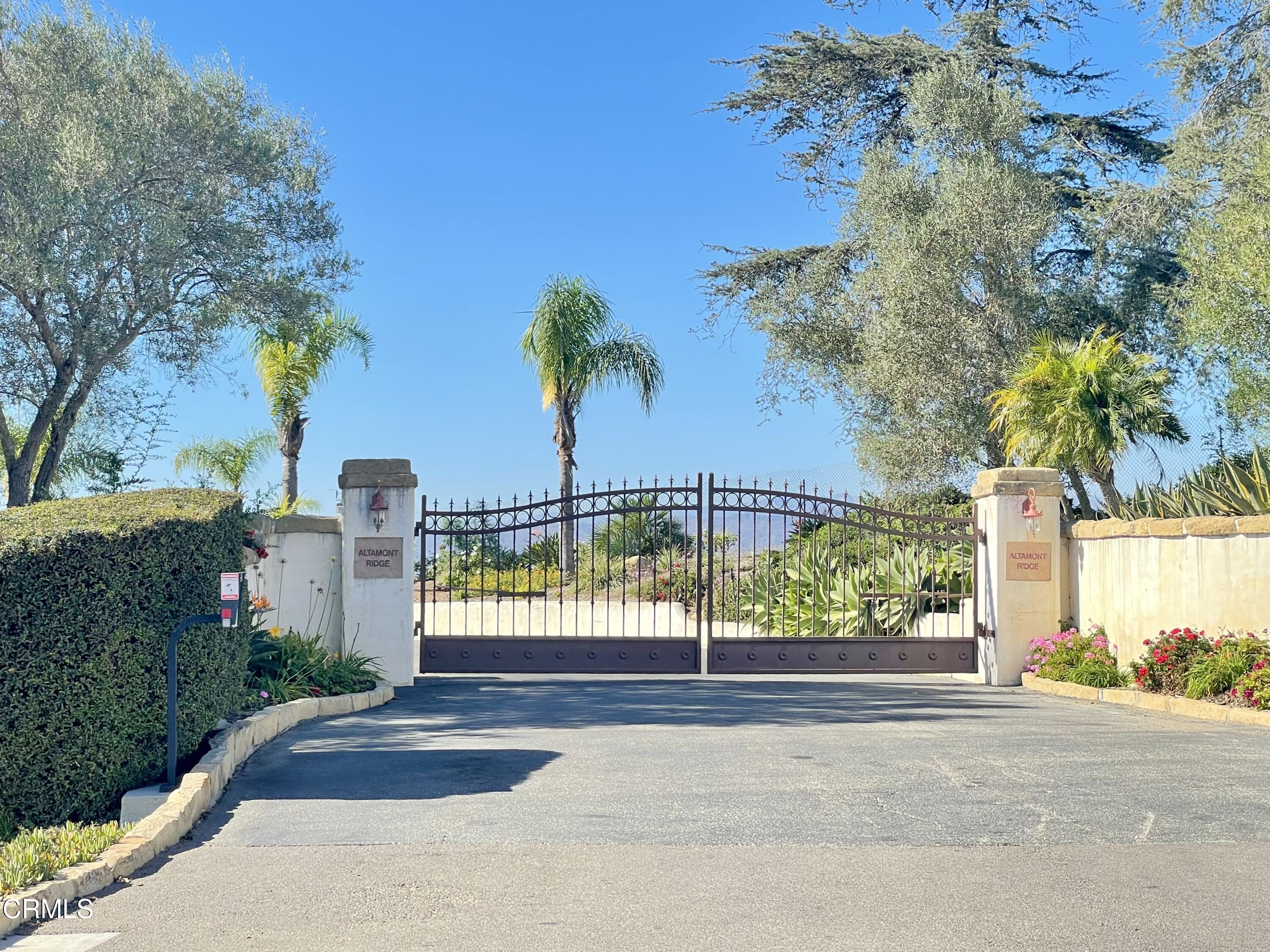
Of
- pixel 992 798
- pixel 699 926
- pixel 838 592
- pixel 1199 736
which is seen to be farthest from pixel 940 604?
pixel 699 926

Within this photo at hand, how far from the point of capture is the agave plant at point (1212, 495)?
41.2 ft

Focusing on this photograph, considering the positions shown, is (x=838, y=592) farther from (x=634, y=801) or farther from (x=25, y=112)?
(x=25, y=112)

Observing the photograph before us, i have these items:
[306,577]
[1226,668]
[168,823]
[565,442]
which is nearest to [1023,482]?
[1226,668]

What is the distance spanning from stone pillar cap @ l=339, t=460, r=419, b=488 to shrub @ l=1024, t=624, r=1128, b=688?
7178 mm

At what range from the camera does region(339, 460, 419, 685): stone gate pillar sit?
12969 millimetres

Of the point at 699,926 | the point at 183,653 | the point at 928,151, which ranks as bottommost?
the point at 699,926

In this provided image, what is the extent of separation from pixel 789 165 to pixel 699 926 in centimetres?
2334

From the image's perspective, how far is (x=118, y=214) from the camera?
47.2ft

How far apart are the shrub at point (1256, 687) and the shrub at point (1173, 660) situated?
69 centimetres

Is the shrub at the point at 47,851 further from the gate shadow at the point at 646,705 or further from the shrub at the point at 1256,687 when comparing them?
the shrub at the point at 1256,687

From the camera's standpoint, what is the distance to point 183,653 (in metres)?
7.70

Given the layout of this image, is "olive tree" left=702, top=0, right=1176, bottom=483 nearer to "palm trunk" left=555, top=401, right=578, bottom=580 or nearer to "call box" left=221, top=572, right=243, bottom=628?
"palm trunk" left=555, top=401, right=578, bottom=580

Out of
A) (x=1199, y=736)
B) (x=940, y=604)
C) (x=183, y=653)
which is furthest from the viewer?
(x=940, y=604)

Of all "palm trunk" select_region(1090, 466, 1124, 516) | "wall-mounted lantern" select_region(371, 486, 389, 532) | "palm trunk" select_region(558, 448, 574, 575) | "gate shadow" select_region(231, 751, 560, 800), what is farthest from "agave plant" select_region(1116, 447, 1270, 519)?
"wall-mounted lantern" select_region(371, 486, 389, 532)
